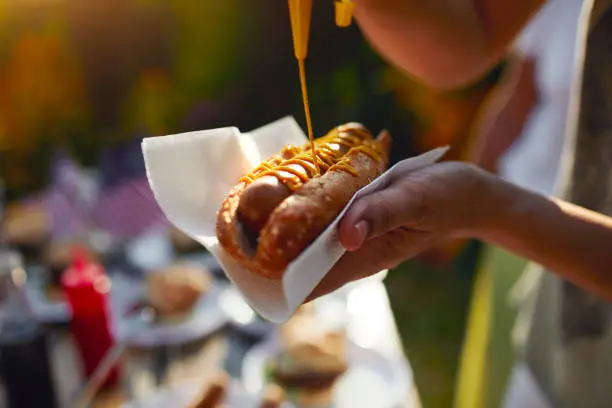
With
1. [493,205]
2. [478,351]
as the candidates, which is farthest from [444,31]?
[478,351]

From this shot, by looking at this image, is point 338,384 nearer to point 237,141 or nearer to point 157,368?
point 157,368

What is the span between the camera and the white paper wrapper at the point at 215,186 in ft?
3.02

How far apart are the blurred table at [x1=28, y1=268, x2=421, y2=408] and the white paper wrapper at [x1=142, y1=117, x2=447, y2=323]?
0.46m

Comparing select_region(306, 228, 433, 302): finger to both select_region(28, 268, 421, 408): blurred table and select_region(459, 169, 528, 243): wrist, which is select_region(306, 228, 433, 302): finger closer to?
select_region(459, 169, 528, 243): wrist

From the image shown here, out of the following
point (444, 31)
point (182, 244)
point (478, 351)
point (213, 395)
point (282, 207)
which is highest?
point (444, 31)

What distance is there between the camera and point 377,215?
0.87 metres

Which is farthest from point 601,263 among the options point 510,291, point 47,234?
point 47,234

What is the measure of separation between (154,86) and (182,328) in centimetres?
171

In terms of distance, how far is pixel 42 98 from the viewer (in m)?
2.69

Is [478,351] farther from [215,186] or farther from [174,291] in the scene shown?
[215,186]

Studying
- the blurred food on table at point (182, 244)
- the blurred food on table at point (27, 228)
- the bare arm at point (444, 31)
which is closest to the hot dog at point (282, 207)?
the bare arm at point (444, 31)

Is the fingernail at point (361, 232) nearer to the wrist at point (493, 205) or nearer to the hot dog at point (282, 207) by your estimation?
the hot dog at point (282, 207)

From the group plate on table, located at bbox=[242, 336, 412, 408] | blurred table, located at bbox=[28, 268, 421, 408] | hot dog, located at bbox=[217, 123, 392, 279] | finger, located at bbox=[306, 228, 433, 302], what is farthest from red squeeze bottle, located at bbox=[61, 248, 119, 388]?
finger, located at bbox=[306, 228, 433, 302]

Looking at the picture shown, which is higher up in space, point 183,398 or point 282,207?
point 282,207
